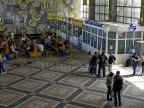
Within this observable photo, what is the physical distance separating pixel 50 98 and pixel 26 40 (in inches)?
482

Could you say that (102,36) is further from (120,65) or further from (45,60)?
(45,60)

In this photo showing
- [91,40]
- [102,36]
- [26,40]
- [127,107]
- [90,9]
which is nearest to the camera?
[127,107]

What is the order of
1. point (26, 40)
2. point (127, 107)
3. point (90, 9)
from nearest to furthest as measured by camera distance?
point (127, 107) → point (26, 40) → point (90, 9)

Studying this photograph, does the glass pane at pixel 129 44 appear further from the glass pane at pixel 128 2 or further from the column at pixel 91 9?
Result: the column at pixel 91 9

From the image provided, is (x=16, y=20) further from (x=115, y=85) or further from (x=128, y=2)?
(x=115, y=85)

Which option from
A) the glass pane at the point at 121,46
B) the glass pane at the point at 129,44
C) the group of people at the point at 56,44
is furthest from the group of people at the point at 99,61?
the group of people at the point at 56,44

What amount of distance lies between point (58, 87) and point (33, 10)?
54.5ft

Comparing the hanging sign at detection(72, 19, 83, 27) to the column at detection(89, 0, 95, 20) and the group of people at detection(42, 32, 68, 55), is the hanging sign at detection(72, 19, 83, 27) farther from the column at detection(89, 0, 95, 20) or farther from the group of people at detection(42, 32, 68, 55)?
the group of people at detection(42, 32, 68, 55)

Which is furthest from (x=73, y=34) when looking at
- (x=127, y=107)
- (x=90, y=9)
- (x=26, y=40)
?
(x=127, y=107)

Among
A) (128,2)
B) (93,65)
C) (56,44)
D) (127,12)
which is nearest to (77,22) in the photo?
(56,44)

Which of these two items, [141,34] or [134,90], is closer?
[134,90]

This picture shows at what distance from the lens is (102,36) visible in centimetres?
1812

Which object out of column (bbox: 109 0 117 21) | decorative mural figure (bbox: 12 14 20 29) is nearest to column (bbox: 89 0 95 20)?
column (bbox: 109 0 117 21)

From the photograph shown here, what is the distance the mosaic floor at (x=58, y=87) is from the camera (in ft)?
34.6
